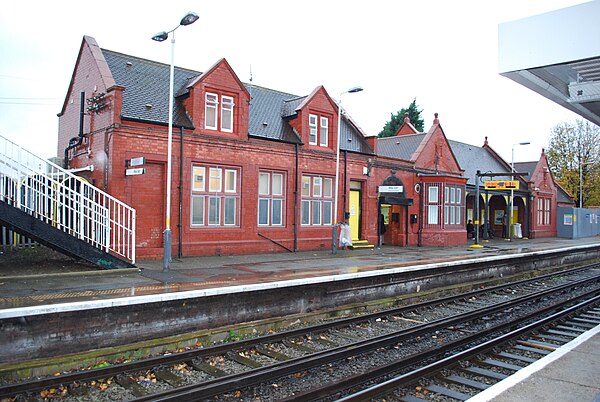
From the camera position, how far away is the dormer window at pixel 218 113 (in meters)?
17.6

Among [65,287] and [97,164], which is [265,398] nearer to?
[65,287]

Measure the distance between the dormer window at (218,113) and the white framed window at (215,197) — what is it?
1.54 m

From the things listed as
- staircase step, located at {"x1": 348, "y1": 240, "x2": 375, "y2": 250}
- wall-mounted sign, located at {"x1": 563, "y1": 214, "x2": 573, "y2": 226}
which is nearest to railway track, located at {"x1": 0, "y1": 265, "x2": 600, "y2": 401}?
staircase step, located at {"x1": 348, "y1": 240, "x2": 375, "y2": 250}

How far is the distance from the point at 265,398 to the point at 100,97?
12.8 metres

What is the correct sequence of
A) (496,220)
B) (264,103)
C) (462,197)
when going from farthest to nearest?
(496,220)
(462,197)
(264,103)

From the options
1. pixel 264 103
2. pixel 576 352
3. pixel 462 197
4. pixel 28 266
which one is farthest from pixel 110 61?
pixel 462 197

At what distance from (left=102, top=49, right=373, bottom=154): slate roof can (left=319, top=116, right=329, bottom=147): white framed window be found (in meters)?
1.01

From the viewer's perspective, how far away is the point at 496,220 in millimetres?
38312

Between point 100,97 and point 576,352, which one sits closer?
point 576,352

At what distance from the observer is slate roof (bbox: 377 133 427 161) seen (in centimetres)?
2783

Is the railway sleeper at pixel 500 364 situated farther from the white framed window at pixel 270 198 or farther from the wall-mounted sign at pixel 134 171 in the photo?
the white framed window at pixel 270 198

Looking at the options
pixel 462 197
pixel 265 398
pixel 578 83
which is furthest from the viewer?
pixel 462 197

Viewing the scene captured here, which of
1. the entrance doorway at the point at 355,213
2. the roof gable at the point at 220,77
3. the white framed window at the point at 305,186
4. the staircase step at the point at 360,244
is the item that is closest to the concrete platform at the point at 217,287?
the white framed window at the point at 305,186

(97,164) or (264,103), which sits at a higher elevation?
(264,103)
